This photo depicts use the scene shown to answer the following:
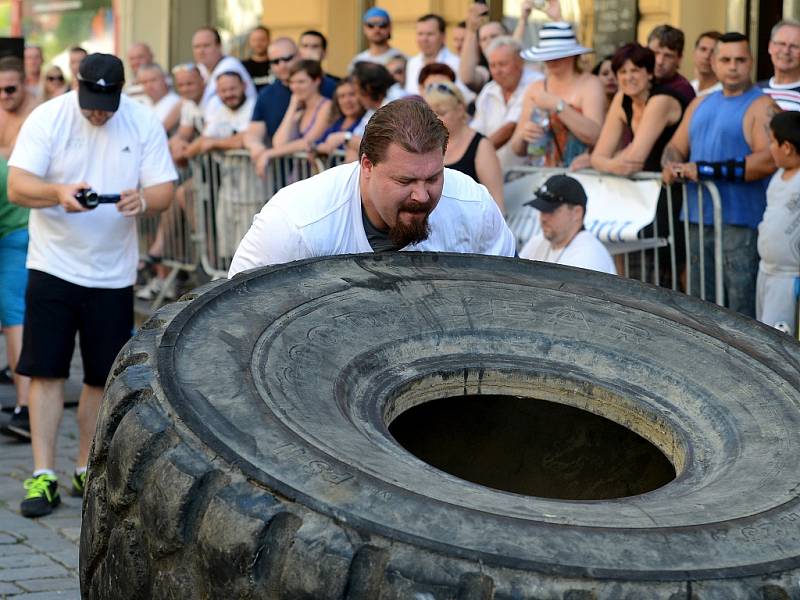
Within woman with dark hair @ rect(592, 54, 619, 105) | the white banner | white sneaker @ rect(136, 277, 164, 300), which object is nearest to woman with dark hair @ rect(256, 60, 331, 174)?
woman with dark hair @ rect(592, 54, 619, 105)

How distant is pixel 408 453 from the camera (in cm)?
275

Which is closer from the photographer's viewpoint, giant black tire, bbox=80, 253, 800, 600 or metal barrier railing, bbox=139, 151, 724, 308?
giant black tire, bbox=80, 253, 800, 600

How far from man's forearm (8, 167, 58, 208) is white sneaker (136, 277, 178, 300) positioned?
15.8 ft

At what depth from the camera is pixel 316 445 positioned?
8.39ft

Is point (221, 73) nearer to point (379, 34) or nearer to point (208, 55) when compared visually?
point (379, 34)

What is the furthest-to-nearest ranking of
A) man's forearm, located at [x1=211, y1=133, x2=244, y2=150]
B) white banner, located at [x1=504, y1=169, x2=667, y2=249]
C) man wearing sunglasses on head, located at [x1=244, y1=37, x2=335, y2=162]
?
man's forearm, located at [x1=211, y1=133, x2=244, y2=150] < man wearing sunglasses on head, located at [x1=244, y1=37, x2=335, y2=162] < white banner, located at [x1=504, y1=169, x2=667, y2=249]

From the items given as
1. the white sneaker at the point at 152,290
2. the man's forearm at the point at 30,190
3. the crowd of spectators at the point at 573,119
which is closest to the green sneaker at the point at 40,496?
the man's forearm at the point at 30,190

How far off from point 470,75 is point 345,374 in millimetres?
6604

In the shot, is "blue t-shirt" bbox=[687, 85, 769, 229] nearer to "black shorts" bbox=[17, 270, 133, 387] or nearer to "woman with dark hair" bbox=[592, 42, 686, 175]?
"woman with dark hair" bbox=[592, 42, 686, 175]

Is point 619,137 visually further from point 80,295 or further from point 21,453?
point 21,453

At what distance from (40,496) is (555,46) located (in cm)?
381

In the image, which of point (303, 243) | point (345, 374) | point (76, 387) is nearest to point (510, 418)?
point (345, 374)

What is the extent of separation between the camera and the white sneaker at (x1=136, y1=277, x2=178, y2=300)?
10945 millimetres

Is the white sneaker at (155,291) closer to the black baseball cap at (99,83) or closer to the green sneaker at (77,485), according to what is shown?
the green sneaker at (77,485)
